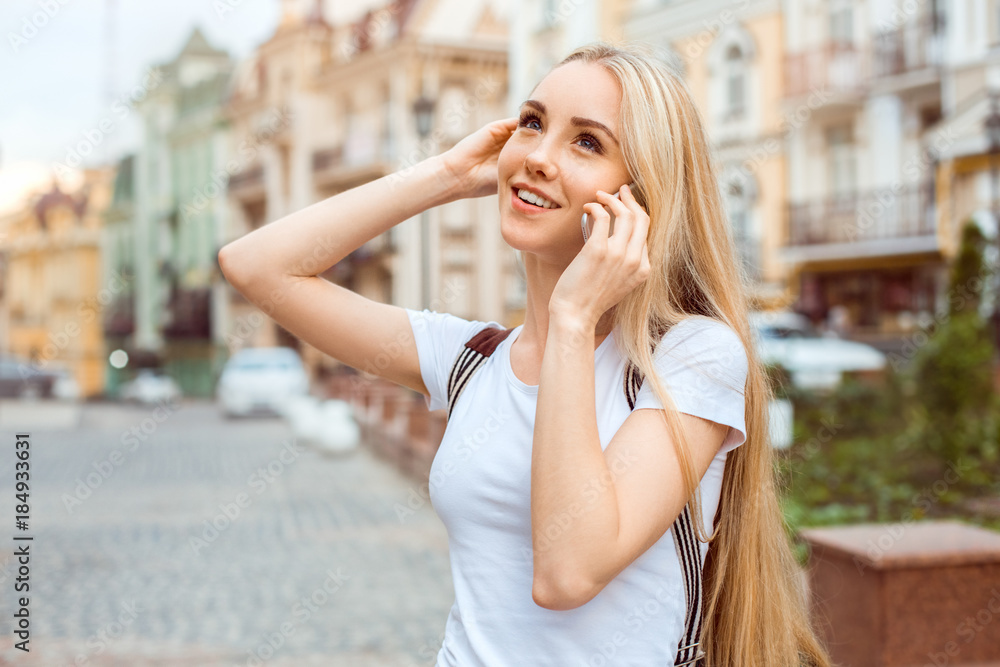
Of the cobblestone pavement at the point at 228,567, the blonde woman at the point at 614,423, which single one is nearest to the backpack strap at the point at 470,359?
the blonde woman at the point at 614,423

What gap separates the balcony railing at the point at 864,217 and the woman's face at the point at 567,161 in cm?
1843

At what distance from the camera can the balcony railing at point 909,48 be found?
17.6 metres

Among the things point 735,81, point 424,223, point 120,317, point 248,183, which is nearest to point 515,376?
point 424,223

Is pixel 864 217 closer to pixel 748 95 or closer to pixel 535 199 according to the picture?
pixel 748 95

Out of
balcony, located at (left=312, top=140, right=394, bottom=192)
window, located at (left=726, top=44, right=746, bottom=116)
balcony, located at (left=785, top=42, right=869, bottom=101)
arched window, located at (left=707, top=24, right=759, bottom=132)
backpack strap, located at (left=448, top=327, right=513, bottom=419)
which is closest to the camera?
backpack strap, located at (left=448, top=327, right=513, bottom=419)

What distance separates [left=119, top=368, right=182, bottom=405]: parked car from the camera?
3100cm

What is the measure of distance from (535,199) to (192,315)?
35.9 metres

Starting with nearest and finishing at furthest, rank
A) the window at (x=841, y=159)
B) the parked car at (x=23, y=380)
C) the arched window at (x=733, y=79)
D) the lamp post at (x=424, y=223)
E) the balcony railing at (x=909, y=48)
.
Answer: the lamp post at (x=424, y=223) → the balcony railing at (x=909, y=48) → the window at (x=841, y=159) → the arched window at (x=733, y=79) → the parked car at (x=23, y=380)

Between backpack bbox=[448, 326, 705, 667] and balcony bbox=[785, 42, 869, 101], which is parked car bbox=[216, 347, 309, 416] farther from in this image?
backpack bbox=[448, 326, 705, 667]

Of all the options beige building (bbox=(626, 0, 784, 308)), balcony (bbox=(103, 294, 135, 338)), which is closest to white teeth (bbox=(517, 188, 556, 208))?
beige building (bbox=(626, 0, 784, 308))

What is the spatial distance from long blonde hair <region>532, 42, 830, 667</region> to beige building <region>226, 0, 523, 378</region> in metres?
17.0

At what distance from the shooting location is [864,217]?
19.0 meters

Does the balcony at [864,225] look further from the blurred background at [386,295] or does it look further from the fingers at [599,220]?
the fingers at [599,220]

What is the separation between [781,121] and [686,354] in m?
19.7
